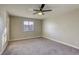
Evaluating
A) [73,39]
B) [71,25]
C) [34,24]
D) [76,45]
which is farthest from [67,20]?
[34,24]

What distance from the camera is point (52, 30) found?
6531 mm

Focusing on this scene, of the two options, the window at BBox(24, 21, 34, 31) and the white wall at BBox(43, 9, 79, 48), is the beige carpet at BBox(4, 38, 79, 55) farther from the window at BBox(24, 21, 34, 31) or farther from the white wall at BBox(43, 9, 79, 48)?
the window at BBox(24, 21, 34, 31)

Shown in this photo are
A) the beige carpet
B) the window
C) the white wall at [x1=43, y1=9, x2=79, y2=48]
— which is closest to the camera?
the beige carpet

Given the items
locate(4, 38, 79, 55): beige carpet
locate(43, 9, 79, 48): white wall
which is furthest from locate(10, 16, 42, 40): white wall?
locate(4, 38, 79, 55): beige carpet

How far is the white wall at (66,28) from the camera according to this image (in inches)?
163

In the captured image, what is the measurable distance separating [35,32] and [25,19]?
1.76 meters

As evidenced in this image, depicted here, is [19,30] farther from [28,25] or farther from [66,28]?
[66,28]

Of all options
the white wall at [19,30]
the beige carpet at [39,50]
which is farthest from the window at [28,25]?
the beige carpet at [39,50]

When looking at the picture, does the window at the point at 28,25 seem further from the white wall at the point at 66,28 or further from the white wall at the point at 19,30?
the white wall at the point at 66,28

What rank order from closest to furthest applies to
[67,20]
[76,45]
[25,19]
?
[76,45], [67,20], [25,19]

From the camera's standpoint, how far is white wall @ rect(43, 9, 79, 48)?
4152 millimetres

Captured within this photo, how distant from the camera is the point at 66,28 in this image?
4906 mm

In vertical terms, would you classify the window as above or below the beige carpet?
above
